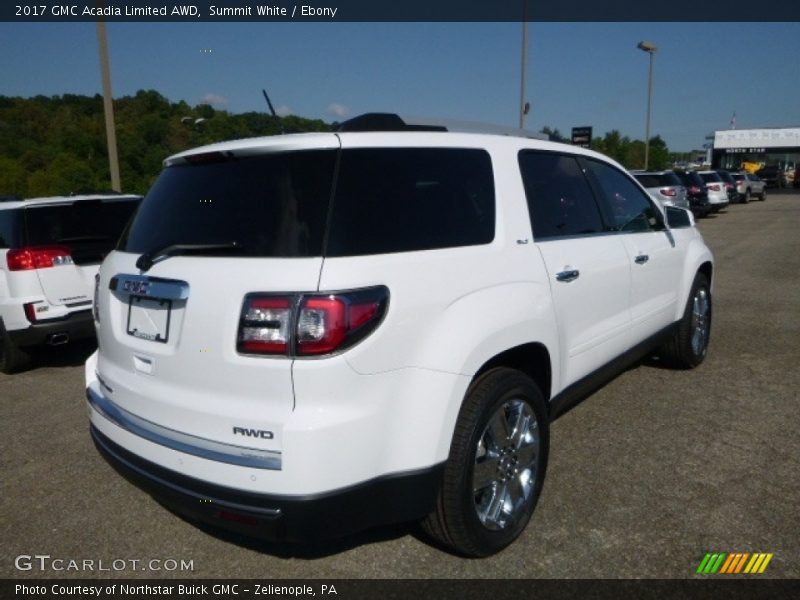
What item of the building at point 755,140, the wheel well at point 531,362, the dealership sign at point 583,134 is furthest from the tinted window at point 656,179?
the building at point 755,140

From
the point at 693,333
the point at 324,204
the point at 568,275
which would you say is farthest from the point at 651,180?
the point at 324,204

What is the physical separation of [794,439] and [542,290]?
83.7 inches

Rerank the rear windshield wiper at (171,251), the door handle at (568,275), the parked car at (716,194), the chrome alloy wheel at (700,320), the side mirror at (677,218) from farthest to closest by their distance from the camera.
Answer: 1. the parked car at (716,194)
2. the chrome alloy wheel at (700,320)
3. the side mirror at (677,218)
4. the door handle at (568,275)
5. the rear windshield wiper at (171,251)

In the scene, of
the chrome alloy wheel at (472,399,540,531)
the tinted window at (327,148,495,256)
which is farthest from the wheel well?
the tinted window at (327,148,495,256)

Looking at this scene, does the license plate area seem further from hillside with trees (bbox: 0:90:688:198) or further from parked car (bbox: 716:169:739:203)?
parked car (bbox: 716:169:739:203)

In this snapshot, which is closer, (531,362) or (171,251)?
(171,251)

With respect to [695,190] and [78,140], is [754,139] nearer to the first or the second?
[695,190]

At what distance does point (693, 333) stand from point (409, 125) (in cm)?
339

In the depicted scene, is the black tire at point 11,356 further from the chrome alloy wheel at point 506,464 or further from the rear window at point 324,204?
the chrome alloy wheel at point 506,464

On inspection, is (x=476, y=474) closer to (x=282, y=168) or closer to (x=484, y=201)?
(x=484, y=201)

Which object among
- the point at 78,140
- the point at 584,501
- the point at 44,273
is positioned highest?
the point at 78,140

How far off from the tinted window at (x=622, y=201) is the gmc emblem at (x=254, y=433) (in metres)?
2.61

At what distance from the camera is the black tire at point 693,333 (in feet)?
16.3

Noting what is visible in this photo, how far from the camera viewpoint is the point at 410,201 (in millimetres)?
2479
